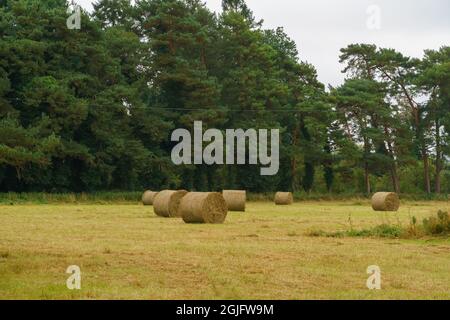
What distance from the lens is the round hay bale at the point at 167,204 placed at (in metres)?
29.1

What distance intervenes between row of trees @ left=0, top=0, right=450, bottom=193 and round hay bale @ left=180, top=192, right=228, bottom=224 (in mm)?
19134

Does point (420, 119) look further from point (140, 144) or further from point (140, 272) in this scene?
point (140, 272)

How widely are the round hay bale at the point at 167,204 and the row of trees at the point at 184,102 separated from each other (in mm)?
14562

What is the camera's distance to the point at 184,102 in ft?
179

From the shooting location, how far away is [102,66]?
50.2 meters

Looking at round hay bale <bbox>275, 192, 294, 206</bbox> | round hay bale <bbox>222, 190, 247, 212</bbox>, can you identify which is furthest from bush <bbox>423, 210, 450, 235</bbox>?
round hay bale <bbox>275, 192, 294, 206</bbox>

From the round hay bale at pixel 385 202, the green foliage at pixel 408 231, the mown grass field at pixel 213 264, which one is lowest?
the mown grass field at pixel 213 264

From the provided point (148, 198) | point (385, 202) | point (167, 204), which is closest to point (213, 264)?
point (167, 204)

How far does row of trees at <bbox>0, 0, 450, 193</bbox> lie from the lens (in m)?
46.1

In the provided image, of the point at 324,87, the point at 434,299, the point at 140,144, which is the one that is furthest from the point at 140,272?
the point at 324,87

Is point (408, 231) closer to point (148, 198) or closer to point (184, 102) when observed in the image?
point (148, 198)

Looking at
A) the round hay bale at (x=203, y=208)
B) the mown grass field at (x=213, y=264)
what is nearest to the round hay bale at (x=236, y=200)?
the round hay bale at (x=203, y=208)

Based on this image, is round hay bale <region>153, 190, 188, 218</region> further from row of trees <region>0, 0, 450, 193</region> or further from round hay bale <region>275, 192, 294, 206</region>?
round hay bale <region>275, 192, 294, 206</region>

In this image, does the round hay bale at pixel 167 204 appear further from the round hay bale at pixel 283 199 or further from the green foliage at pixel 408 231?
the round hay bale at pixel 283 199
